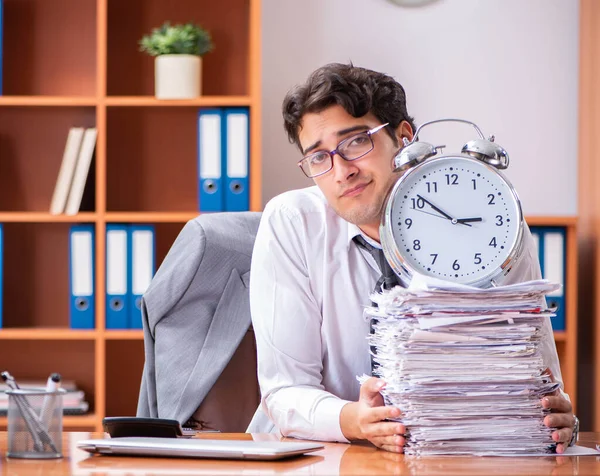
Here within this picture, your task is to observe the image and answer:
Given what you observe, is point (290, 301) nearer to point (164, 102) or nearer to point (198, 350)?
point (198, 350)

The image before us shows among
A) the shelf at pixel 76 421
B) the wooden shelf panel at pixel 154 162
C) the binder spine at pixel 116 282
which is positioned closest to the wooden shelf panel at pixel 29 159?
the wooden shelf panel at pixel 154 162

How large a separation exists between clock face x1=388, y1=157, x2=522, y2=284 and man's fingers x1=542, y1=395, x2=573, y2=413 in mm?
234

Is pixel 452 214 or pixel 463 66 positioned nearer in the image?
pixel 452 214

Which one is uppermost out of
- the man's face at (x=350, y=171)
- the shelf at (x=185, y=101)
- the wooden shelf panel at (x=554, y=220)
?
the shelf at (x=185, y=101)

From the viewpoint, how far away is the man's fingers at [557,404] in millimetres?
1365

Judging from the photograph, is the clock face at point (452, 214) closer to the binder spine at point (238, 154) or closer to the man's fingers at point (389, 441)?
the man's fingers at point (389, 441)

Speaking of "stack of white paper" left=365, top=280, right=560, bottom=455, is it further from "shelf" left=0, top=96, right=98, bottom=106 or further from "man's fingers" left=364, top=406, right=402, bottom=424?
"shelf" left=0, top=96, right=98, bottom=106

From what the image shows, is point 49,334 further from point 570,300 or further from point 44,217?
point 570,300

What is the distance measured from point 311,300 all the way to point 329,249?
12cm

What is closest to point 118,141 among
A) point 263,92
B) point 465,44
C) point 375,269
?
point 263,92

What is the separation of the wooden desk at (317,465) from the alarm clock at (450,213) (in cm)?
29

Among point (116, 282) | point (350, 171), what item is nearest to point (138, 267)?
point (116, 282)

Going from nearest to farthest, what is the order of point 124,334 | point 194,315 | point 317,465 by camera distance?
1. point 317,465
2. point 194,315
3. point 124,334

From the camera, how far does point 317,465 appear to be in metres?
1.25
